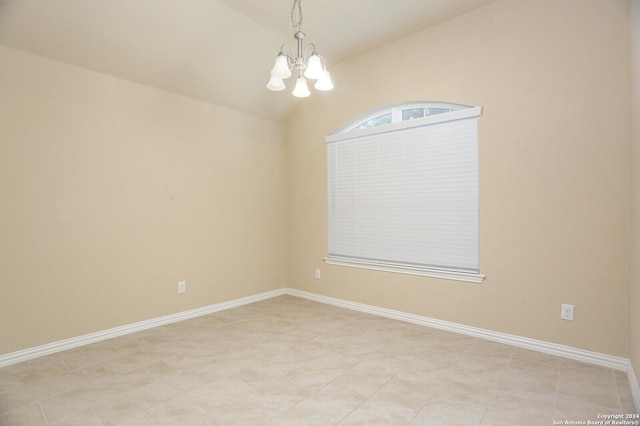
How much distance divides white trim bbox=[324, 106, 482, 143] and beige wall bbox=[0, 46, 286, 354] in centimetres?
113

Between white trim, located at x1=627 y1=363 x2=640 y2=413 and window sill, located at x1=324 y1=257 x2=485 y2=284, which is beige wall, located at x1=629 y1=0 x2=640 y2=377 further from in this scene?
window sill, located at x1=324 y1=257 x2=485 y2=284

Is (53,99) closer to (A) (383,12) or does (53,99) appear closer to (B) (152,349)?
(B) (152,349)

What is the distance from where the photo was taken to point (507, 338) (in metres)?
2.82

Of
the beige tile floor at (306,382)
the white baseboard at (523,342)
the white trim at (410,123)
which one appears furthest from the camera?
the white trim at (410,123)

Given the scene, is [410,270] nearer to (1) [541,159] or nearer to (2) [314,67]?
(1) [541,159]

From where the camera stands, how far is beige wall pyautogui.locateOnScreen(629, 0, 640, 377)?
203 centimetres

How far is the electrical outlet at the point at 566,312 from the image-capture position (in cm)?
255

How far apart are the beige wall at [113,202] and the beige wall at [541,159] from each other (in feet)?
6.96

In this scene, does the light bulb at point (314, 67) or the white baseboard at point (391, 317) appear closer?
the light bulb at point (314, 67)

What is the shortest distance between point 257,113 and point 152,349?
2.96 m

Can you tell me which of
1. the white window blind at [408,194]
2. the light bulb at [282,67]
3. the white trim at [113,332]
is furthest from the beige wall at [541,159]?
the white trim at [113,332]

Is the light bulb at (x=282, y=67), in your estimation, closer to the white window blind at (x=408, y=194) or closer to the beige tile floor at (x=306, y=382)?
the white window blind at (x=408, y=194)

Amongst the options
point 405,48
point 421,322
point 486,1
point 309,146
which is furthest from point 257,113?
point 421,322

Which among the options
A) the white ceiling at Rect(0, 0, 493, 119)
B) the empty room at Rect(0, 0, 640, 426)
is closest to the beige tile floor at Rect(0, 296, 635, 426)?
the empty room at Rect(0, 0, 640, 426)
